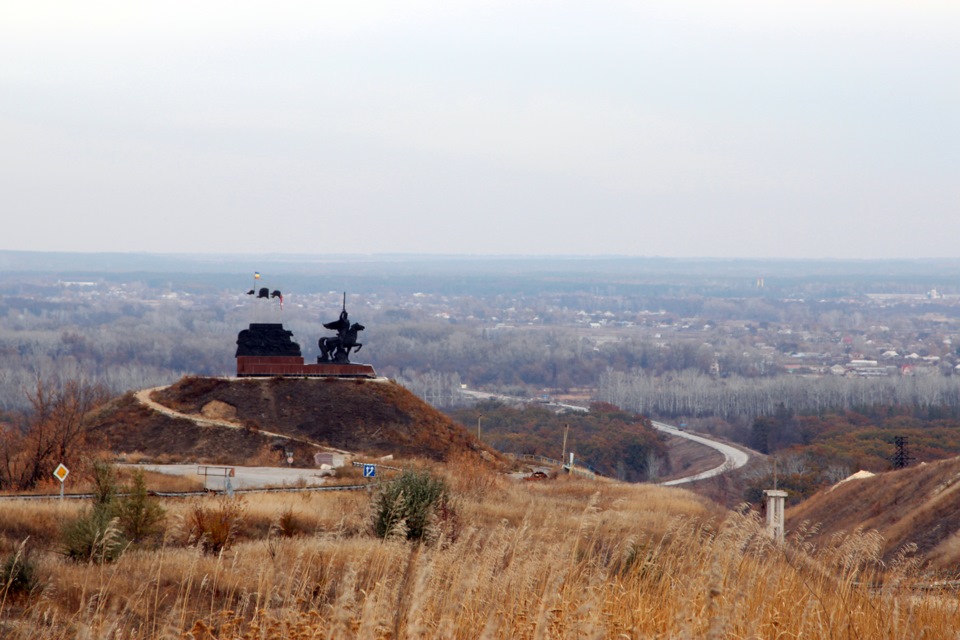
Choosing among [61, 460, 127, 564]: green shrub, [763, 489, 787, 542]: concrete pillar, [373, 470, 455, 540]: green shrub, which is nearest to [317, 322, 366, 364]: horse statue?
[763, 489, 787, 542]: concrete pillar

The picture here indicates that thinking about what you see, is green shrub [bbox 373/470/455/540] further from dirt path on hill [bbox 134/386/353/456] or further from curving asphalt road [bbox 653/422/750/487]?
curving asphalt road [bbox 653/422/750/487]

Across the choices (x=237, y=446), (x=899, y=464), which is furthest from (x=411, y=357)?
(x=237, y=446)

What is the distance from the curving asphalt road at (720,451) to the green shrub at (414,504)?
1852 inches

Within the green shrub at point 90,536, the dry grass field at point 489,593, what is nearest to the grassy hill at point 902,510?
the dry grass field at point 489,593

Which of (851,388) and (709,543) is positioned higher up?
(709,543)

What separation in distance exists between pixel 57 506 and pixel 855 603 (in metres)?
16.7

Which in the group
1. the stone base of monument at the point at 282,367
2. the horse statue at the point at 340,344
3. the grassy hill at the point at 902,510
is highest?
the horse statue at the point at 340,344

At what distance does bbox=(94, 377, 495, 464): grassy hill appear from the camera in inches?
1781

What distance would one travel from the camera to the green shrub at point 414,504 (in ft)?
64.2

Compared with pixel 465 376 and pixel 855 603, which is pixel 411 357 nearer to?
pixel 465 376

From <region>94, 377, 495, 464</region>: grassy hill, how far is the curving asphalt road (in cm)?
2219

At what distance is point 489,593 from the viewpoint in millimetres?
12195

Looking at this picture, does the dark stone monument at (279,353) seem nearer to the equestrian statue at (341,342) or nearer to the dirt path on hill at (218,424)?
the equestrian statue at (341,342)

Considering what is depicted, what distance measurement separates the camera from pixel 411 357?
200 meters
